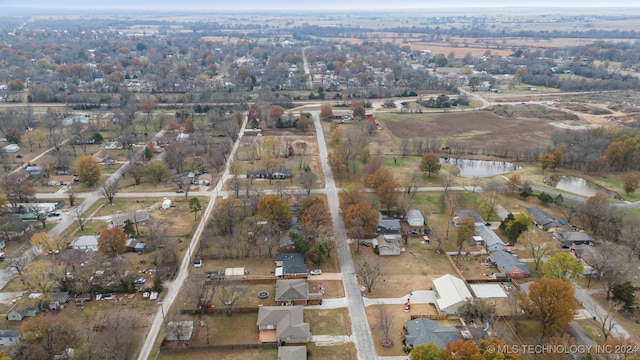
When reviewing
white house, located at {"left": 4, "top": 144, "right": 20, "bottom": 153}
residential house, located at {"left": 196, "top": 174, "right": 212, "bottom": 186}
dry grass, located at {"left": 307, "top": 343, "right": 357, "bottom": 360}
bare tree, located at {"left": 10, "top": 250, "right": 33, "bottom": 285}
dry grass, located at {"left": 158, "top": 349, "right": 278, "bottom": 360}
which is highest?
white house, located at {"left": 4, "top": 144, "right": 20, "bottom": 153}

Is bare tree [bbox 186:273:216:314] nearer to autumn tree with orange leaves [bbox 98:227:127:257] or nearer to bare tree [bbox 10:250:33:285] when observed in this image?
autumn tree with orange leaves [bbox 98:227:127:257]

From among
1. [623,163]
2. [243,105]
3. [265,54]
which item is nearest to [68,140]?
[243,105]

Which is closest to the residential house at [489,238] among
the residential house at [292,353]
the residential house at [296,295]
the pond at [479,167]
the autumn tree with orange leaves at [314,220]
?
the autumn tree with orange leaves at [314,220]

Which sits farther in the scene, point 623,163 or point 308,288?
point 623,163

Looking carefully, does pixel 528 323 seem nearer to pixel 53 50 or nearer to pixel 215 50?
pixel 215 50

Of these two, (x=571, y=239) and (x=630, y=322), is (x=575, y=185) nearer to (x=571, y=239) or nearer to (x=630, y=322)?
(x=571, y=239)

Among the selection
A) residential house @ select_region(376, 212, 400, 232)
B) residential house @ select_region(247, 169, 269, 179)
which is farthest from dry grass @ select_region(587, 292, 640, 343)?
residential house @ select_region(247, 169, 269, 179)
